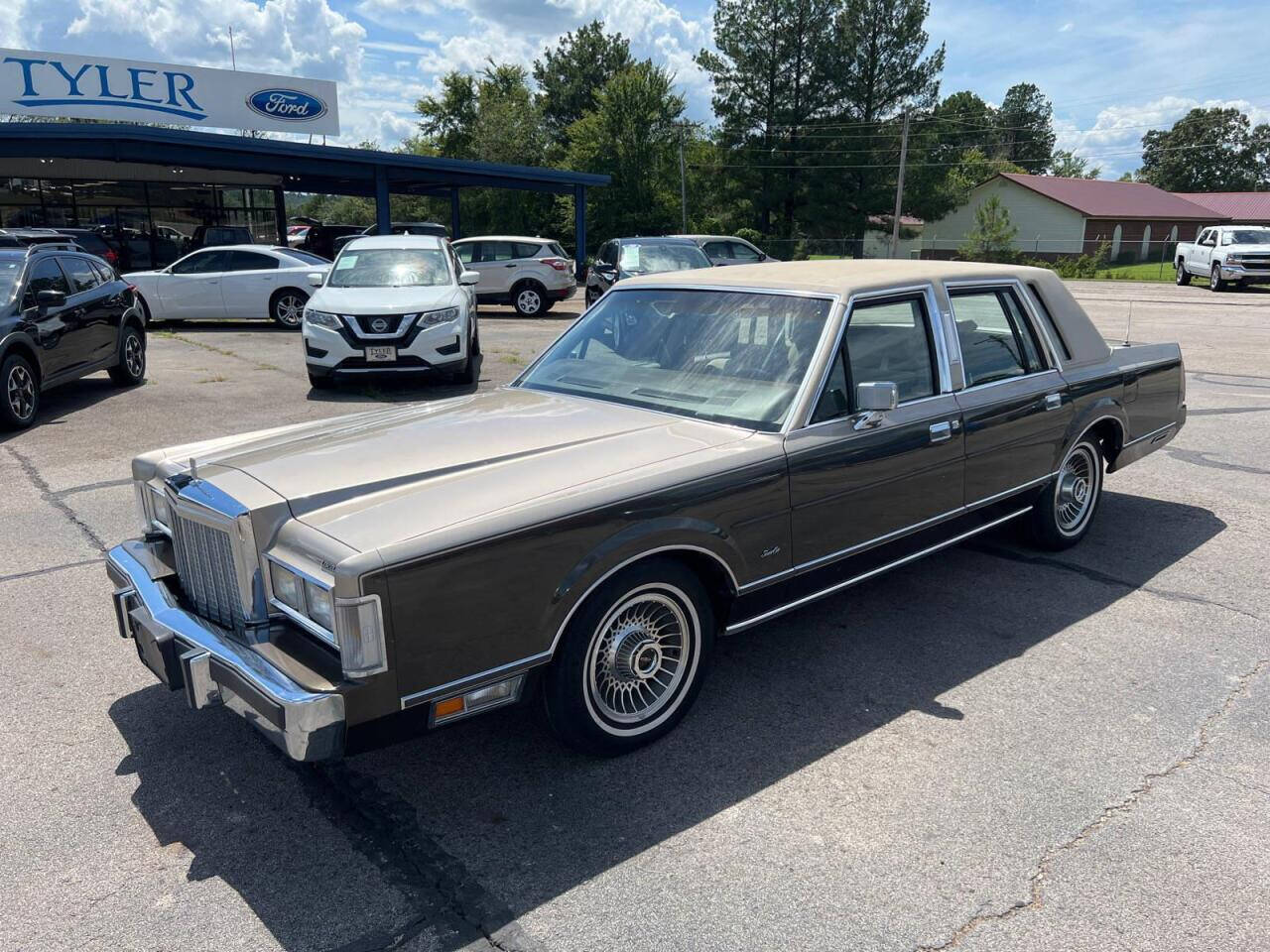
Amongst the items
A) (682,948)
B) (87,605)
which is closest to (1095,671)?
(682,948)

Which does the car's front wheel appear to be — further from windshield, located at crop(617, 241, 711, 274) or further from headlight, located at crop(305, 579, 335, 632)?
windshield, located at crop(617, 241, 711, 274)

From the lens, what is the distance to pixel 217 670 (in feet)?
9.46

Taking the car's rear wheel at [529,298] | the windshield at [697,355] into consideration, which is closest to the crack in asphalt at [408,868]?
the windshield at [697,355]

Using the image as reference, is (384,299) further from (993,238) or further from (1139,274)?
(1139,274)

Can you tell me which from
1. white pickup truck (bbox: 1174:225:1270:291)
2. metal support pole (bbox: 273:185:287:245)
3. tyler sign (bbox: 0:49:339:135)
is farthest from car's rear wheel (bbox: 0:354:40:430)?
white pickup truck (bbox: 1174:225:1270:291)

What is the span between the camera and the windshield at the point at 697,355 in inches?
157

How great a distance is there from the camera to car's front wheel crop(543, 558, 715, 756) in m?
3.20

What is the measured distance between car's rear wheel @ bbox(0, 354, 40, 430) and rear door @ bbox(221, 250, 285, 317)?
7.92 m

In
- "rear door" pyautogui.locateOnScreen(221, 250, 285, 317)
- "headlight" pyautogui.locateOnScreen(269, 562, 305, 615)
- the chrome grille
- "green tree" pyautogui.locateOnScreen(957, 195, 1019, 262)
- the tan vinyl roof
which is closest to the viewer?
"headlight" pyautogui.locateOnScreen(269, 562, 305, 615)

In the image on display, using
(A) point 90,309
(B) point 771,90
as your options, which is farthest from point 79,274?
(B) point 771,90

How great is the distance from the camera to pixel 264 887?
2.79 m

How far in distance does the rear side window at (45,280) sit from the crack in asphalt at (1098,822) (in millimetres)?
9593

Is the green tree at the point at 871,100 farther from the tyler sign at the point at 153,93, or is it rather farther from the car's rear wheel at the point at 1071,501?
the car's rear wheel at the point at 1071,501

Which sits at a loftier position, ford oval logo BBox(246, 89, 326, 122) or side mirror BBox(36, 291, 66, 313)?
ford oval logo BBox(246, 89, 326, 122)
